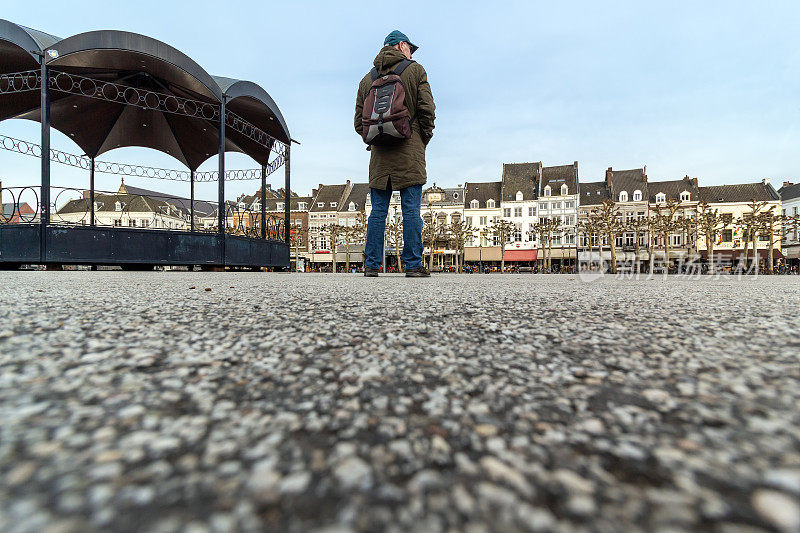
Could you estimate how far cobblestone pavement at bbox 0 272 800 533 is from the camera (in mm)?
426

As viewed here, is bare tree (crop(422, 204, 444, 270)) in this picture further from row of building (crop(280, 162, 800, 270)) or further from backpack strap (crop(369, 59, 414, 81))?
backpack strap (crop(369, 59, 414, 81))

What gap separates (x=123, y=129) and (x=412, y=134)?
41.5ft

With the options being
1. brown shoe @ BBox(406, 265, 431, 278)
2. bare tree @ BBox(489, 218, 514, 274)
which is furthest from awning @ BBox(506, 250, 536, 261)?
brown shoe @ BBox(406, 265, 431, 278)

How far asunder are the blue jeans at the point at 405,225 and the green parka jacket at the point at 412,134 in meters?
0.18

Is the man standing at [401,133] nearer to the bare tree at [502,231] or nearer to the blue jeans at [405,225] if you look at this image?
the blue jeans at [405,225]

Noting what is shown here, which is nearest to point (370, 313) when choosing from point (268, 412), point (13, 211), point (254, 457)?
point (268, 412)

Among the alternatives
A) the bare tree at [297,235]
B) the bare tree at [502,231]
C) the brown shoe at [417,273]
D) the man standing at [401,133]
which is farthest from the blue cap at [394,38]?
the bare tree at [297,235]

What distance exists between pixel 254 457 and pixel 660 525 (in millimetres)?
505

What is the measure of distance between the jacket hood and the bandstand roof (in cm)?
525

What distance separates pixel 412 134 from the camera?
17.6ft

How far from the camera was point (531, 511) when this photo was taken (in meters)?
0.43

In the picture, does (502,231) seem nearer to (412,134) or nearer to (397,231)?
(397,231)

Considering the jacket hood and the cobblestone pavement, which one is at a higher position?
the jacket hood

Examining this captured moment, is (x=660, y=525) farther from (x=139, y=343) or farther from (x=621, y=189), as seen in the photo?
(x=621, y=189)
